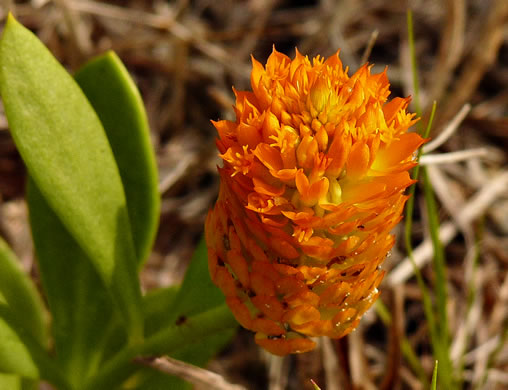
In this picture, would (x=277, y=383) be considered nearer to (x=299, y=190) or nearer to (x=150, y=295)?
(x=150, y=295)

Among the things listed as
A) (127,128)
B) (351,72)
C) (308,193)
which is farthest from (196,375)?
(351,72)

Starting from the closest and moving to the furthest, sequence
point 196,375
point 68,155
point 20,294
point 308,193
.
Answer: point 308,193, point 196,375, point 68,155, point 20,294

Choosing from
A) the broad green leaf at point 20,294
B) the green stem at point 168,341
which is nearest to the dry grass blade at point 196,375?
the green stem at point 168,341

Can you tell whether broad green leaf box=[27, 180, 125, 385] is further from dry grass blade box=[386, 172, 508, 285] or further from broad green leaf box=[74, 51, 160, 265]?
dry grass blade box=[386, 172, 508, 285]

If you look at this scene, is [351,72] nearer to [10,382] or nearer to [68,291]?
[68,291]

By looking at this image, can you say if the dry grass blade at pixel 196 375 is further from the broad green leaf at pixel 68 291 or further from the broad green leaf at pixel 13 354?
the broad green leaf at pixel 68 291

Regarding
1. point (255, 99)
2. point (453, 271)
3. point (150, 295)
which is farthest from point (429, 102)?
point (255, 99)
